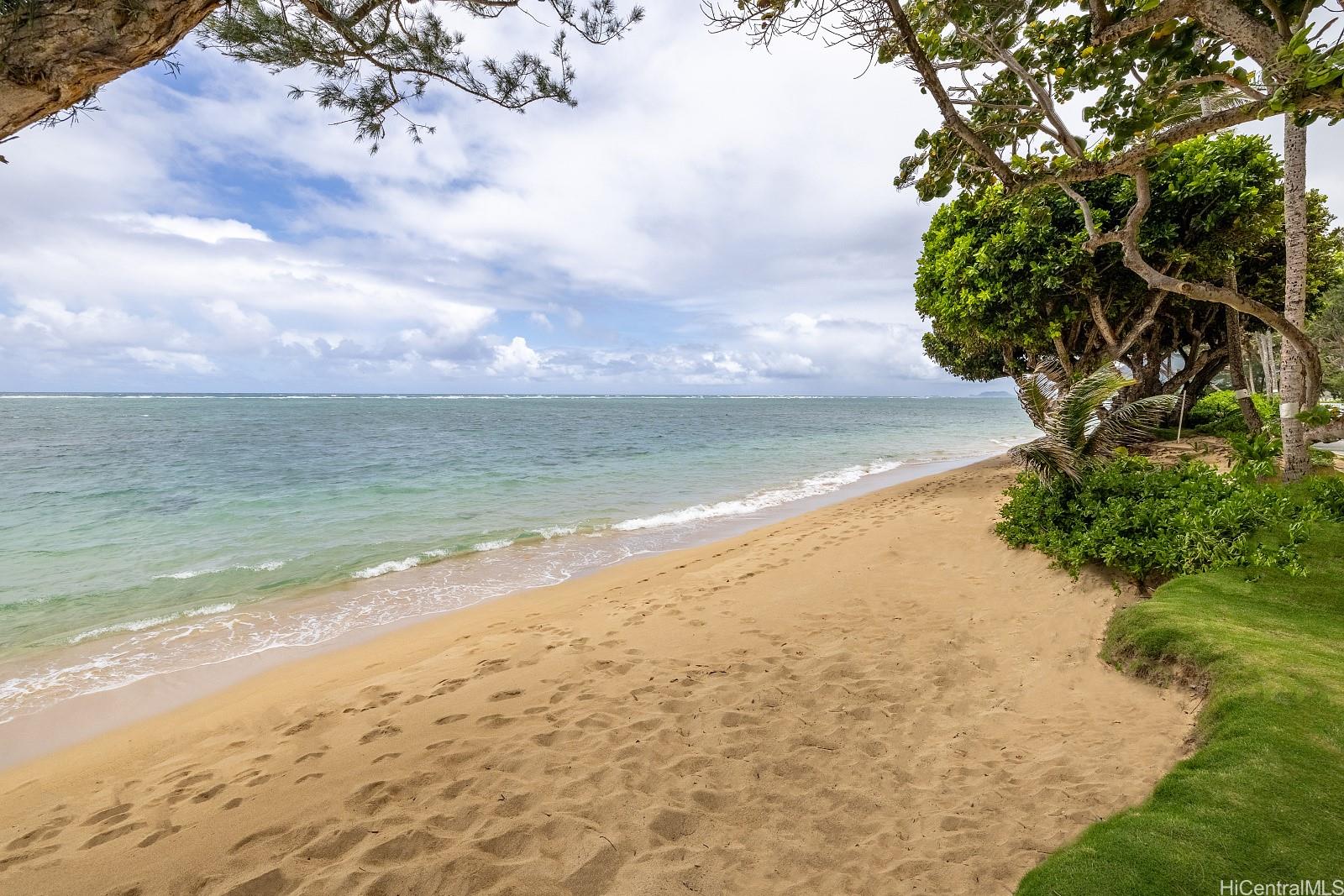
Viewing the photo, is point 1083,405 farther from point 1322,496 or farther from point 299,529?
point 299,529

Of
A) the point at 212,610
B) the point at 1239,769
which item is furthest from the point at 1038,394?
the point at 212,610

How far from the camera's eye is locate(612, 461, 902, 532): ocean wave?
13023 millimetres

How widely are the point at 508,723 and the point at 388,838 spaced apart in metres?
1.26

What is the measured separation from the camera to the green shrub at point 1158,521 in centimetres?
521

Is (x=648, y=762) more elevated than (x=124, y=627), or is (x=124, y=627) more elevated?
(x=648, y=762)

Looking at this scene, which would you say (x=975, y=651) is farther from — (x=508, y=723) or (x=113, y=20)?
(x=113, y=20)

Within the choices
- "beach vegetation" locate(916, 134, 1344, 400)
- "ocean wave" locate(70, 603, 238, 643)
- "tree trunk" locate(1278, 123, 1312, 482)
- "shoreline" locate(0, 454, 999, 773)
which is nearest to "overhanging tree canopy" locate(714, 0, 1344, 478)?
"tree trunk" locate(1278, 123, 1312, 482)

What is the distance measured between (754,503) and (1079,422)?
30.1 feet

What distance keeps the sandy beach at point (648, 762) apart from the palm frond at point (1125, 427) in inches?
65.4

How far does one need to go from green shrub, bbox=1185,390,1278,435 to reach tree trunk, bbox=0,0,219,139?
18278mm

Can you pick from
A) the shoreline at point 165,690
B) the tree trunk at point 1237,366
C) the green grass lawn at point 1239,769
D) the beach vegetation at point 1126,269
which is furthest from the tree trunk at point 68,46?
the tree trunk at point 1237,366

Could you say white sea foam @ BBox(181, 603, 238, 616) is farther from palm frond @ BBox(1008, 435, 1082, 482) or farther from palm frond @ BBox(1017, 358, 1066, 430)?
palm frond @ BBox(1017, 358, 1066, 430)

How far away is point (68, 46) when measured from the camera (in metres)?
2.10

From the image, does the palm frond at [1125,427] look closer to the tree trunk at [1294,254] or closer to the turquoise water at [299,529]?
the tree trunk at [1294,254]
